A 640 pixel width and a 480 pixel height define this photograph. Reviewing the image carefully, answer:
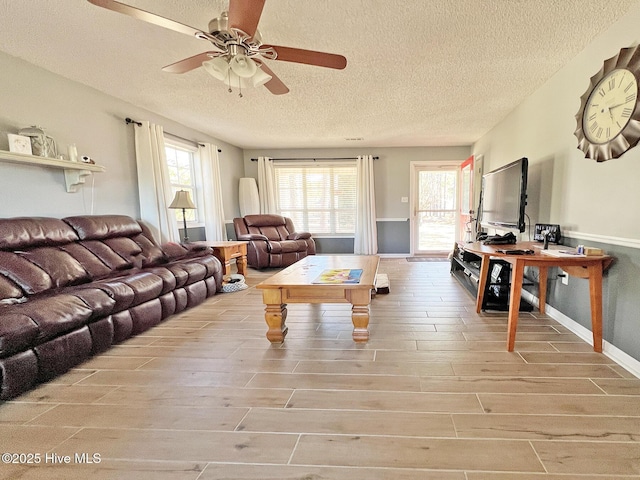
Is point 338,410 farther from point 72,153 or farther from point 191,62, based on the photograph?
point 72,153

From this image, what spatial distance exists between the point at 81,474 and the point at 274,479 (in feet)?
2.39

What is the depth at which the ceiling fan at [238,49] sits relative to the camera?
145cm

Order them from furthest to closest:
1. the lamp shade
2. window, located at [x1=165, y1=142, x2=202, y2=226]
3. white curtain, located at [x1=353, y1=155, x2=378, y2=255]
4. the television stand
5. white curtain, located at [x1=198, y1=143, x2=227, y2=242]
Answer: white curtain, located at [x1=353, y1=155, x2=378, y2=255] → white curtain, located at [x1=198, y1=143, x2=227, y2=242] → window, located at [x1=165, y1=142, x2=202, y2=226] → the lamp shade → the television stand

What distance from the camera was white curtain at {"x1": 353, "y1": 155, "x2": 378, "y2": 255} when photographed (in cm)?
588

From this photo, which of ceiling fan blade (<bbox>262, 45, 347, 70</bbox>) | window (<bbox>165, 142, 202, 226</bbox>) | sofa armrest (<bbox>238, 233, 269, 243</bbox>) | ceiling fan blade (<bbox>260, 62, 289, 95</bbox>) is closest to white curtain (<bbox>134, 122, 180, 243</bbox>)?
window (<bbox>165, 142, 202, 226</bbox>)

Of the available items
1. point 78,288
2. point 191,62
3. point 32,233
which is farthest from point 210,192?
point 191,62

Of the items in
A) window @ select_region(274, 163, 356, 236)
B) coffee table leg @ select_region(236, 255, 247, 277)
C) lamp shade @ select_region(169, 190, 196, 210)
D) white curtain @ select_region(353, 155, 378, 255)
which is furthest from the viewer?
window @ select_region(274, 163, 356, 236)

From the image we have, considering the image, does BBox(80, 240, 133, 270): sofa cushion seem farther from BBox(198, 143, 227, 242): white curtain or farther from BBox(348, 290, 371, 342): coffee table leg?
BBox(348, 290, 371, 342): coffee table leg

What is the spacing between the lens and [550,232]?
254 cm

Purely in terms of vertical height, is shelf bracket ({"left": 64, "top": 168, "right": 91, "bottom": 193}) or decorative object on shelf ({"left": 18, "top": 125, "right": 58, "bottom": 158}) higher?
decorative object on shelf ({"left": 18, "top": 125, "right": 58, "bottom": 158})

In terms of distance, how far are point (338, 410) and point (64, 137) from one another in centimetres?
328

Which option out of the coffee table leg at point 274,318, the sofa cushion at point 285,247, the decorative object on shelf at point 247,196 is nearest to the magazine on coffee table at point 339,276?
the coffee table leg at point 274,318

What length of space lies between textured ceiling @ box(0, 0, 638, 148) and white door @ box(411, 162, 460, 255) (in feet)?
6.83

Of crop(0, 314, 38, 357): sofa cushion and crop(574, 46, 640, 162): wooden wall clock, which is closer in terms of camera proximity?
crop(0, 314, 38, 357): sofa cushion
